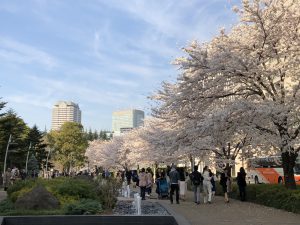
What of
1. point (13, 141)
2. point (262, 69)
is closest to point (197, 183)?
point (262, 69)

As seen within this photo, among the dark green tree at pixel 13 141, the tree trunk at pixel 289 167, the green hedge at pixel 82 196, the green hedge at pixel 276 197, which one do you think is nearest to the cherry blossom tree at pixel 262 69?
the tree trunk at pixel 289 167

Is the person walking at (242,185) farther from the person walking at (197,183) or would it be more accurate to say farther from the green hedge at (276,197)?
the person walking at (197,183)

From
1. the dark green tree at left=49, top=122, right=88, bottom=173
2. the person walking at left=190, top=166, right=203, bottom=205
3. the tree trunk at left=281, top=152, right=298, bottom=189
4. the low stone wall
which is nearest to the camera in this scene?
the low stone wall

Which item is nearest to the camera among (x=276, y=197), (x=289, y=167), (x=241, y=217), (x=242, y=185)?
(x=241, y=217)

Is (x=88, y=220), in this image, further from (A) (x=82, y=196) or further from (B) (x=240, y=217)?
(B) (x=240, y=217)

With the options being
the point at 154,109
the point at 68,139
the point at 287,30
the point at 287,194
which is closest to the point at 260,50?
the point at 287,30

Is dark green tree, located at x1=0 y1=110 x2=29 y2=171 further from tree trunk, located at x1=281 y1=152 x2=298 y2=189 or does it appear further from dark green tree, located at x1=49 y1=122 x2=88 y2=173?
tree trunk, located at x1=281 y1=152 x2=298 y2=189

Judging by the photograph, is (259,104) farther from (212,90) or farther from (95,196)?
(95,196)

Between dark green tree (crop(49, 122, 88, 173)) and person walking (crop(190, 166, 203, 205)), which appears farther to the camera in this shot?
dark green tree (crop(49, 122, 88, 173))

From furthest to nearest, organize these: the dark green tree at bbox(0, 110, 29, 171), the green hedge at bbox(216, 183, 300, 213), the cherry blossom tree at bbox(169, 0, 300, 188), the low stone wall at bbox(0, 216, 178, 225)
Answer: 1. the dark green tree at bbox(0, 110, 29, 171)
2. the cherry blossom tree at bbox(169, 0, 300, 188)
3. the green hedge at bbox(216, 183, 300, 213)
4. the low stone wall at bbox(0, 216, 178, 225)

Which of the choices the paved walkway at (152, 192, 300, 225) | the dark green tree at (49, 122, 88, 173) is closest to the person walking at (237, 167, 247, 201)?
the paved walkway at (152, 192, 300, 225)

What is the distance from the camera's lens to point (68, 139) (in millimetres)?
93688

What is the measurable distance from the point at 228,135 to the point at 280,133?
230 centimetres

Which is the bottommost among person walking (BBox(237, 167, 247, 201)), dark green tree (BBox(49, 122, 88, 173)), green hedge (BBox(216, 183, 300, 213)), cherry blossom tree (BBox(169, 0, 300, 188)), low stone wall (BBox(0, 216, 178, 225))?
low stone wall (BBox(0, 216, 178, 225))
